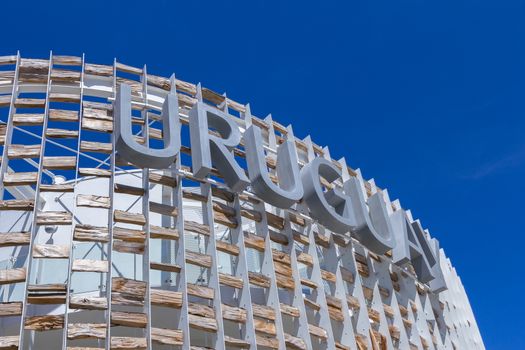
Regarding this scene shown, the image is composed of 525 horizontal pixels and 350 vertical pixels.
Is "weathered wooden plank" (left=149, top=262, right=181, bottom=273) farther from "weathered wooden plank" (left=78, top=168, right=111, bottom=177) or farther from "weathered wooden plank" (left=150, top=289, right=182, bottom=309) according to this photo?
"weathered wooden plank" (left=78, top=168, right=111, bottom=177)

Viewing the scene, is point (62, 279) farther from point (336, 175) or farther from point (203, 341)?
point (336, 175)

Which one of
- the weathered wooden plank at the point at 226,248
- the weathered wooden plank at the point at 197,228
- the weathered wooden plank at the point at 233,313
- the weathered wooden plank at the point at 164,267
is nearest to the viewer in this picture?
the weathered wooden plank at the point at 164,267

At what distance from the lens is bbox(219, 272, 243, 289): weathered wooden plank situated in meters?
11.0

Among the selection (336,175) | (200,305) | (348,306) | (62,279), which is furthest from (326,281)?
(62,279)

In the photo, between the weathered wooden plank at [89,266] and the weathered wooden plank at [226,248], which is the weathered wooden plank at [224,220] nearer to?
the weathered wooden plank at [226,248]

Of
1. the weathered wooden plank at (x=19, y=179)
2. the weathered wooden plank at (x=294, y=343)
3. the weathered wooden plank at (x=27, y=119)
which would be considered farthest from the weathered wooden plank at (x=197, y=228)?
the weathered wooden plank at (x=27, y=119)

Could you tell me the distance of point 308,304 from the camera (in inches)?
479

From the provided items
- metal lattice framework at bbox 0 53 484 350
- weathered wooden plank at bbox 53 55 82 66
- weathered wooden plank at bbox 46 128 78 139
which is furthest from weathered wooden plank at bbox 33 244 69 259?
weathered wooden plank at bbox 53 55 82 66

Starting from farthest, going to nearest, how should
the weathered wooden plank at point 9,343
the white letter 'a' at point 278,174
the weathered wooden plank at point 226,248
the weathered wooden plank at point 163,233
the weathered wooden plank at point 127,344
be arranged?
the white letter 'a' at point 278,174, the weathered wooden plank at point 226,248, the weathered wooden plank at point 163,233, the weathered wooden plank at point 127,344, the weathered wooden plank at point 9,343

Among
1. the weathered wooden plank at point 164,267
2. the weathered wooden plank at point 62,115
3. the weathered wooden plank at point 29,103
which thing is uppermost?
the weathered wooden plank at point 29,103

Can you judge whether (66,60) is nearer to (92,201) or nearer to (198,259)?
(92,201)

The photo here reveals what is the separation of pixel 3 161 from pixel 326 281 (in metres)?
6.90

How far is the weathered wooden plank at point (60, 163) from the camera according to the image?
11000 mm

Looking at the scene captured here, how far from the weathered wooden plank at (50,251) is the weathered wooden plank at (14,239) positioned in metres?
0.19
